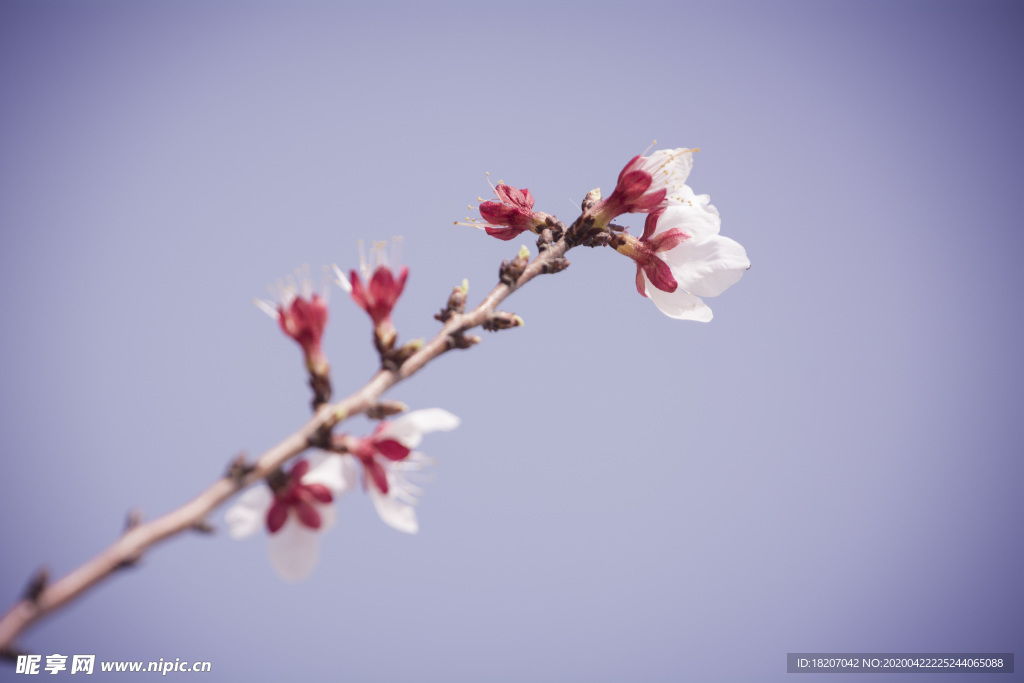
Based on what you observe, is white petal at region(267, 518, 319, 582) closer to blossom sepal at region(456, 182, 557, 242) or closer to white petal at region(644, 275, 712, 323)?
blossom sepal at region(456, 182, 557, 242)

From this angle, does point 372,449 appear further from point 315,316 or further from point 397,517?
point 315,316

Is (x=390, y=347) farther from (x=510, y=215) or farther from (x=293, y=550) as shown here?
(x=510, y=215)

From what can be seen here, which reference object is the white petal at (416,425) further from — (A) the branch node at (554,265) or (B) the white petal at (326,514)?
(A) the branch node at (554,265)

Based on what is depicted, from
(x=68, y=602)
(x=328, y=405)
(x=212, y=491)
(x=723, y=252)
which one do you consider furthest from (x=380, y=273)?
(x=723, y=252)

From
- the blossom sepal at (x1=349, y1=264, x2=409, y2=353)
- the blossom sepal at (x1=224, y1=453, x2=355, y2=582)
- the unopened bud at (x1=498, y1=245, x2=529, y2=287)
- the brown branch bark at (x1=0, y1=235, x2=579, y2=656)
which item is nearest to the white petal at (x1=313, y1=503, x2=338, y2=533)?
the blossom sepal at (x1=224, y1=453, x2=355, y2=582)

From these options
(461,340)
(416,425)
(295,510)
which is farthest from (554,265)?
(295,510)

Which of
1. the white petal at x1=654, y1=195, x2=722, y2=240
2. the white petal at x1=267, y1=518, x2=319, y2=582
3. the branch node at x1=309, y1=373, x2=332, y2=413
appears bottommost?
the white petal at x1=267, y1=518, x2=319, y2=582

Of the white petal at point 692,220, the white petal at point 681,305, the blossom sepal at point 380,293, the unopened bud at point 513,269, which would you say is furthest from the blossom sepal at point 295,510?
the white petal at point 692,220
